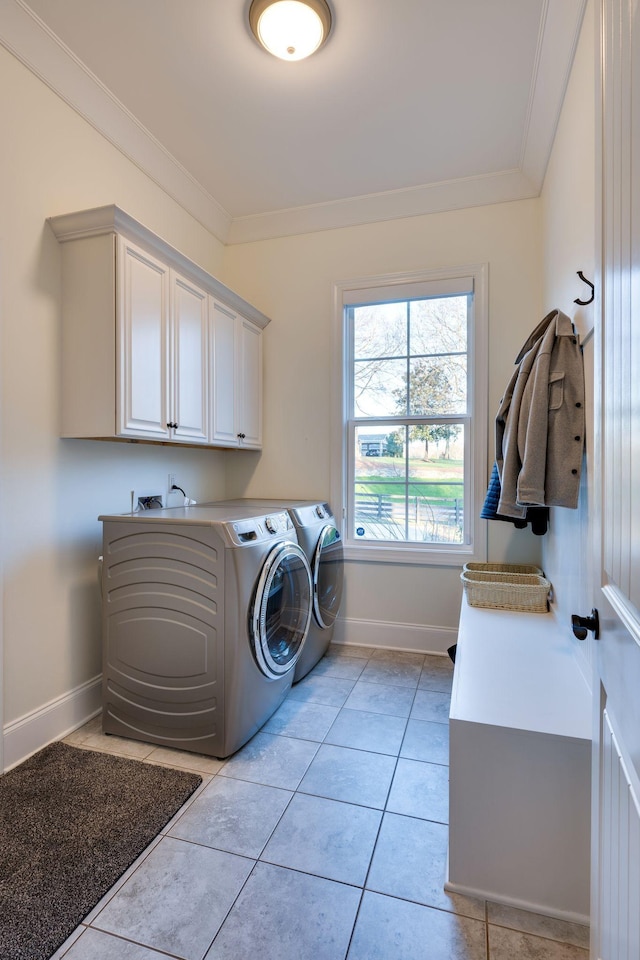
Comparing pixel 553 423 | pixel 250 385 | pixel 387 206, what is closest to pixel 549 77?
pixel 387 206

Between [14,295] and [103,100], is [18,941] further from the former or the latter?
[103,100]

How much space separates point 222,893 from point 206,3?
114 inches

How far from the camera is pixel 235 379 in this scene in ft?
9.58

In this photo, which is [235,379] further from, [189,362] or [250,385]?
[189,362]

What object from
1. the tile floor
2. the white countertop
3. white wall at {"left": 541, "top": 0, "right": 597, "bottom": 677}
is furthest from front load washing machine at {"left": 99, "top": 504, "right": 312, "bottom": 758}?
white wall at {"left": 541, "top": 0, "right": 597, "bottom": 677}

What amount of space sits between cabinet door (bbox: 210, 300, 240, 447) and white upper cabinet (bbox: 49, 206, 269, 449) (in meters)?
0.08

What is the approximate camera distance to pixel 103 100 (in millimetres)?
2166

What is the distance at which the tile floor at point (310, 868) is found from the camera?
1148mm

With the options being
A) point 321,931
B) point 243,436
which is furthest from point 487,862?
point 243,436

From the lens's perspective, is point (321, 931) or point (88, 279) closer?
point (321, 931)

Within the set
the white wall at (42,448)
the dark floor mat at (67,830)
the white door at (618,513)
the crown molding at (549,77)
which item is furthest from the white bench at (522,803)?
the crown molding at (549,77)

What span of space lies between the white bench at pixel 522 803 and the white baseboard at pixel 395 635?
158cm

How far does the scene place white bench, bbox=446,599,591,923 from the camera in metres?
1.20

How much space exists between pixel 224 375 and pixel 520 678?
7.04ft
